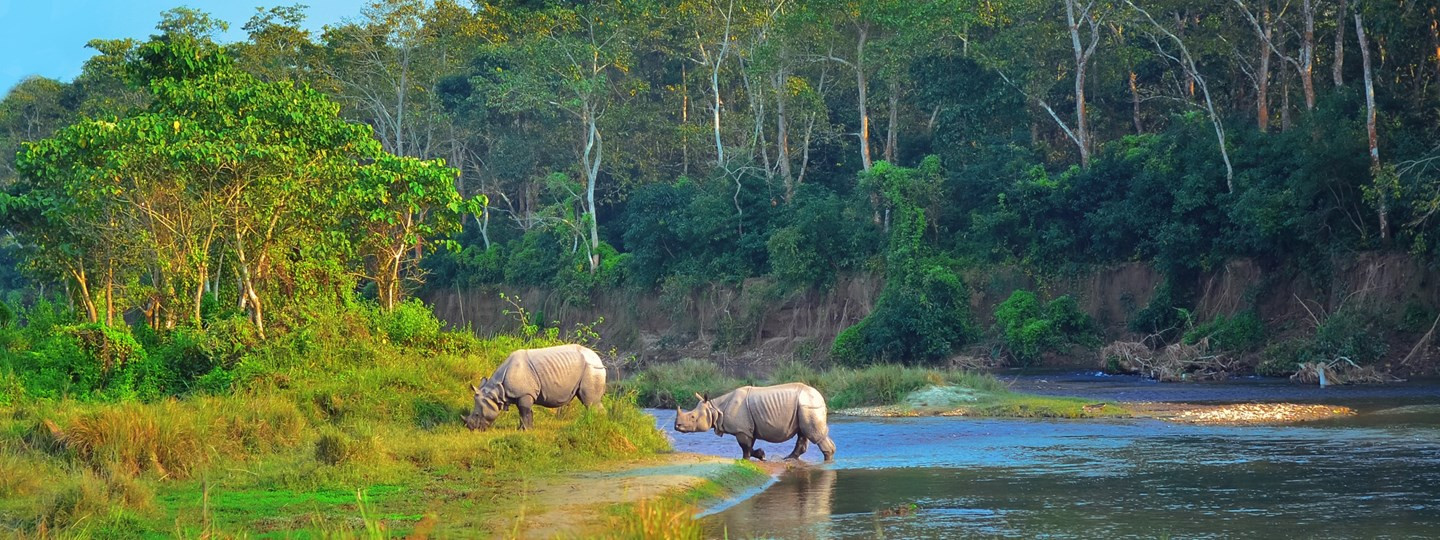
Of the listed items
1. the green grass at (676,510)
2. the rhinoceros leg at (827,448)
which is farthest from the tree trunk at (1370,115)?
the green grass at (676,510)

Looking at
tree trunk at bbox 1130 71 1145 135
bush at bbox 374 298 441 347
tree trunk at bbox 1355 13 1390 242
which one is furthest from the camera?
tree trunk at bbox 1130 71 1145 135

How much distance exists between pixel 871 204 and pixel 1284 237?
14.7m

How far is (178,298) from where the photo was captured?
23375 millimetres

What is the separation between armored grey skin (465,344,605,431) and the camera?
19375 millimetres

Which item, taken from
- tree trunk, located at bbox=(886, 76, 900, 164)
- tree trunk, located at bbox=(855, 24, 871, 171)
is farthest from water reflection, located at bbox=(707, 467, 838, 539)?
tree trunk, located at bbox=(886, 76, 900, 164)

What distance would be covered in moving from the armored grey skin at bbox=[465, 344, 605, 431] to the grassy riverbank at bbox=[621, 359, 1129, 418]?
8.87 m

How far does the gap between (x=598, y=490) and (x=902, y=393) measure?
15683 millimetres

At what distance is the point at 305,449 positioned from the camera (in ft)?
55.9

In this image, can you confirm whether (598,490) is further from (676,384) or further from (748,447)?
(676,384)

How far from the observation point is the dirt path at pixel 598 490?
12.9 metres

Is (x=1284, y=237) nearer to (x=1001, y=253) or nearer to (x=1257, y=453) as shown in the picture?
(x=1001, y=253)

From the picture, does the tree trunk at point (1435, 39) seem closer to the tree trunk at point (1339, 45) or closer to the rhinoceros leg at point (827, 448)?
the tree trunk at point (1339, 45)

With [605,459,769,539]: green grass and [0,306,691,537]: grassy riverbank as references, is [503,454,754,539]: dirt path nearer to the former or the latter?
[605,459,769,539]: green grass

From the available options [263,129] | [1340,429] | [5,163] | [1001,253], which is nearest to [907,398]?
[1340,429]
